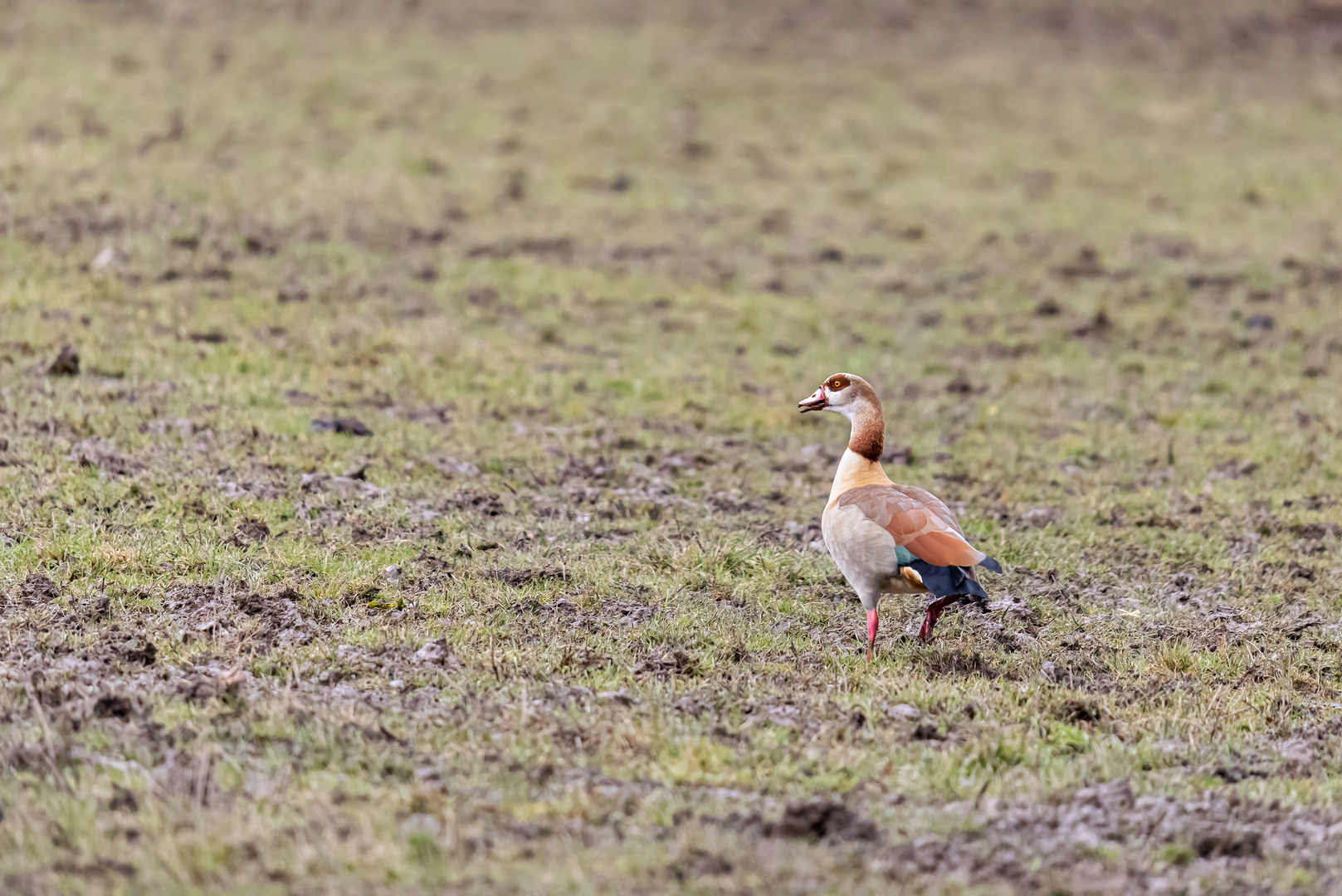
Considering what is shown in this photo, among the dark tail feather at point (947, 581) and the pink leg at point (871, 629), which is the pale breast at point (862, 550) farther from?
the dark tail feather at point (947, 581)

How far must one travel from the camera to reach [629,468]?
45.1 ft

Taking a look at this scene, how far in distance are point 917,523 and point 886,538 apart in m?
0.22

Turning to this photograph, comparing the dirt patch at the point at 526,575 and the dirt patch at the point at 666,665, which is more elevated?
the dirt patch at the point at 666,665

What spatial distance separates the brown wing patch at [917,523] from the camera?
8.40 metres

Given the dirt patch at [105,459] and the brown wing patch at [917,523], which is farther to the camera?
the dirt patch at [105,459]

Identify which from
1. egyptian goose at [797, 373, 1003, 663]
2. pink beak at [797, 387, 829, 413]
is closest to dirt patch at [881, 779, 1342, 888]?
egyptian goose at [797, 373, 1003, 663]

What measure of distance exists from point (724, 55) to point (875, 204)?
34.7 feet

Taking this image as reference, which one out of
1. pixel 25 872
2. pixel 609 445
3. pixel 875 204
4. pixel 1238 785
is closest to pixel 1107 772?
pixel 1238 785

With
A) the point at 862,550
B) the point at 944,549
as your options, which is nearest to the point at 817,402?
the point at 862,550

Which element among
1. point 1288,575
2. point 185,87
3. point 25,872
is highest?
point 185,87

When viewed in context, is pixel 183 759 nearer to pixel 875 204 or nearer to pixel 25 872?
pixel 25 872

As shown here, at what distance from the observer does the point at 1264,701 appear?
8.47 m

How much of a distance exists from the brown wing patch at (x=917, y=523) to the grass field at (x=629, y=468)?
84 centimetres

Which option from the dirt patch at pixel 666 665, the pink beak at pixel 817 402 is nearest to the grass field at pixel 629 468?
the dirt patch at pixel 666 665
